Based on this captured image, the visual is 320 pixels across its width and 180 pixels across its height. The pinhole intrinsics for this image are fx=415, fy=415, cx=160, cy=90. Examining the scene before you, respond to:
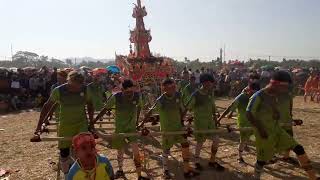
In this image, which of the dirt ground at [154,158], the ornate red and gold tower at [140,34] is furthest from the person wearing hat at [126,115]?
the ornate red and gold tower at [140,34]

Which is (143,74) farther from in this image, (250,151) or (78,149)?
(78,149)

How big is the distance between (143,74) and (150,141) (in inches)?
272

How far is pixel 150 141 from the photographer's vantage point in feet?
41.6

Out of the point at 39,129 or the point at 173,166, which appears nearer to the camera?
the point at 39,129

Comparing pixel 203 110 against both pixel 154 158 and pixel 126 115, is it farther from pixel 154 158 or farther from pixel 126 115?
pixel 154 158

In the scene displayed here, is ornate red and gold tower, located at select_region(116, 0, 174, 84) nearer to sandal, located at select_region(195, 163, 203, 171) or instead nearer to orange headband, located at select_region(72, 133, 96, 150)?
sandal, located at select_region(195, 163, 203, 171)

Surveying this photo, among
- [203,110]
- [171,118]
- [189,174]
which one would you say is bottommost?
[189,174]

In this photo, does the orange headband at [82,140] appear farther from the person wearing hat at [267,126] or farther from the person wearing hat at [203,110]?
the person wearing hat at [203,110]

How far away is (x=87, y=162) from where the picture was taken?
4.08m

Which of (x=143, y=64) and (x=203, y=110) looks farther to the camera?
(x=143, y=64)

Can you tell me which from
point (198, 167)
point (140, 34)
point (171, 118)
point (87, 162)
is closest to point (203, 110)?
point (171, 118)

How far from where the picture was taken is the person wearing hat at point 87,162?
3.98 m

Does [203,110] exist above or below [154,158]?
above

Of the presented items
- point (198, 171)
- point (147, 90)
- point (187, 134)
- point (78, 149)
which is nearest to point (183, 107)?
point (187, 134)
